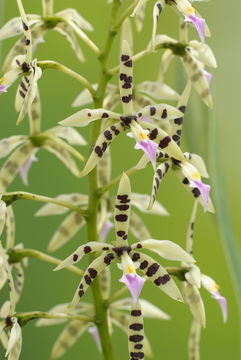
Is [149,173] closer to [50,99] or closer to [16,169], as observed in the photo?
[50,99]

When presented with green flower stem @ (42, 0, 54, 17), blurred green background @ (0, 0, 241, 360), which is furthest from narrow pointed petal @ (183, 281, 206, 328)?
blurred green background @ (0, 0, 241, 360)

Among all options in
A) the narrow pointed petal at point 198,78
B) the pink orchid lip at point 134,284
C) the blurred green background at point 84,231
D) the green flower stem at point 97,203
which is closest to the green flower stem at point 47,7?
the green flower stem at point 97,203

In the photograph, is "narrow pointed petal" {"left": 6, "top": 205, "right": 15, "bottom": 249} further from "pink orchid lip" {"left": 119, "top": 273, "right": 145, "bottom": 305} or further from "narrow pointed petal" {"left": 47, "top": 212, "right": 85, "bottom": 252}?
"pink orchid lip" {"left": 119, "top": 273, "right": 145, "bottom": 305}

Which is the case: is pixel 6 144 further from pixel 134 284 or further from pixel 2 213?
pixel 134 284

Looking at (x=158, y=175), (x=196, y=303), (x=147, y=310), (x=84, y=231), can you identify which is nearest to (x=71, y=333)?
(x=147, y=310)

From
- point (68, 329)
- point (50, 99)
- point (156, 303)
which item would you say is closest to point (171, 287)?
point (68, 329)

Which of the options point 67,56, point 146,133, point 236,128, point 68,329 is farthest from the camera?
point 236,128

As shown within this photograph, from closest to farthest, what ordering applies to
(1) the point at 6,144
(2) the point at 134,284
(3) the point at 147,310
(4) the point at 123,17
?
(2) the point at 134,284 → (4) the point at 123,17 → (1) the point at 6,144 → (3) the point at 147,310
